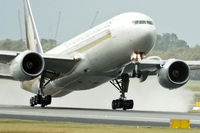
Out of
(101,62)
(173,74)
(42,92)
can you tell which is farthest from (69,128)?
(173,74)

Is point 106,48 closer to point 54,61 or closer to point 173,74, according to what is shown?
point 54,61

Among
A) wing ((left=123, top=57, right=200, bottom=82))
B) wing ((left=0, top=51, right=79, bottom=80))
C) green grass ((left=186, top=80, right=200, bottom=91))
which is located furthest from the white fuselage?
green grass ((left=186, top=80, right=200, bottom=91))

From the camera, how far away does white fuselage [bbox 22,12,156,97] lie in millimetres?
38031

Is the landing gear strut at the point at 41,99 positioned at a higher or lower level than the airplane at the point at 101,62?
lower

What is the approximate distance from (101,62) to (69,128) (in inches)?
568

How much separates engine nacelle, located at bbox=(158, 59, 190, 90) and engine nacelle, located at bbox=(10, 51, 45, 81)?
25.7 feet

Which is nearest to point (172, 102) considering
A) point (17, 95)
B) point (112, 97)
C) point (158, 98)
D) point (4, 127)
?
point (158, 98)

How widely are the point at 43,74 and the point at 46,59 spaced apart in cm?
233

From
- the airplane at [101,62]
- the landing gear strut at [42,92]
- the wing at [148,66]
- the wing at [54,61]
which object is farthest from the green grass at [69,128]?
the landing gear strut at [42,92]

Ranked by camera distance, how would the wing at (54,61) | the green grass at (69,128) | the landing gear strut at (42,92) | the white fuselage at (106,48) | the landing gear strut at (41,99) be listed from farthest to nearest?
the landing gear strut at (41,99) < the landing gear strut at (42,92) < the wing at (54,61) < the white fuselage at (106,48) < the green grass at (69,128)

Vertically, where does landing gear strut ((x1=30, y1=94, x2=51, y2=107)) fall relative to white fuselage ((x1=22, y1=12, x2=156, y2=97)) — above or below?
below

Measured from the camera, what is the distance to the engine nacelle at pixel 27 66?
38.8 meters

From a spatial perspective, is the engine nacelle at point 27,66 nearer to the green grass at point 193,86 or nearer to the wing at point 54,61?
the wing at point 54,61

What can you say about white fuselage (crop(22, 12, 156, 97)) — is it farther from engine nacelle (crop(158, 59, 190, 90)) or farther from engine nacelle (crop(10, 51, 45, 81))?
engine nacelle (crop(158, 59, 190, 90))
